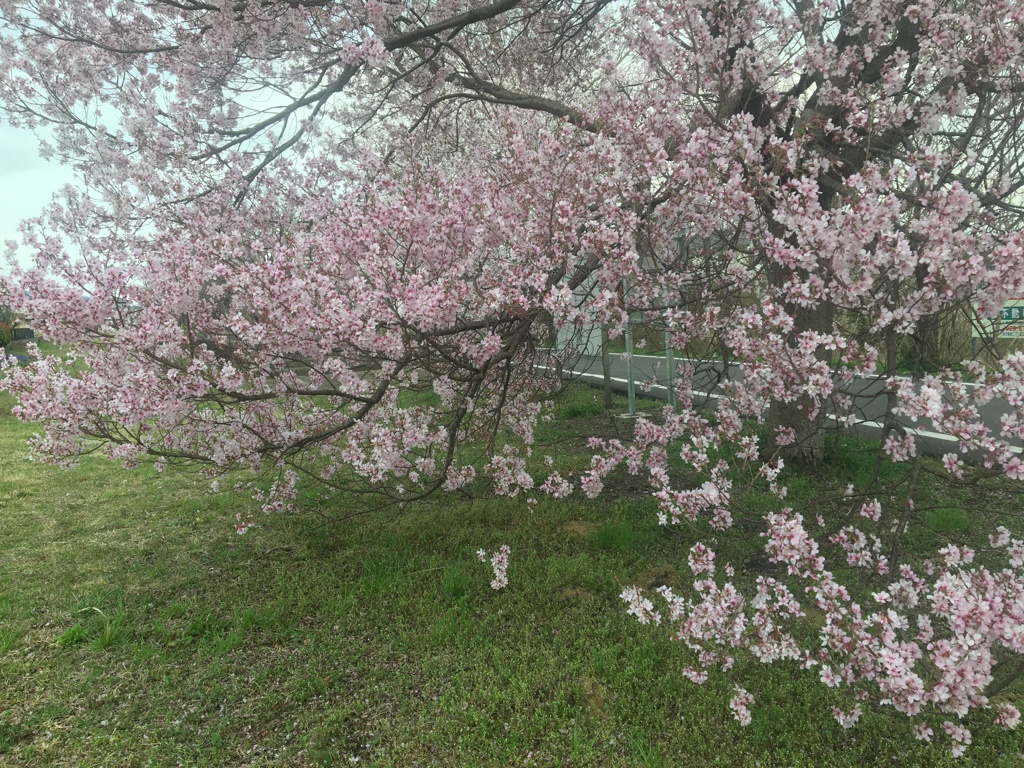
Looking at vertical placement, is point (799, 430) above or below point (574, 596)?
above

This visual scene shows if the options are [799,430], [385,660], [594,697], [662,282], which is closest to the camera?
[594,697]

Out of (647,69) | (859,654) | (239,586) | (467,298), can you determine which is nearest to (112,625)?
(239,586)

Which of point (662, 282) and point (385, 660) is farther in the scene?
point (662, 282)

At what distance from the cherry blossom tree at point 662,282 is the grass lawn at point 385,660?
33cm

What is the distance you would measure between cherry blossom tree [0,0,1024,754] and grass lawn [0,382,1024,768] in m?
0.33

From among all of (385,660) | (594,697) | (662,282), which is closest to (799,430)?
(662,282)

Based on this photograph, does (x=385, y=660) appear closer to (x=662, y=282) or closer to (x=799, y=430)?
(x=662, y=282)

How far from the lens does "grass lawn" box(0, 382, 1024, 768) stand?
2910mm

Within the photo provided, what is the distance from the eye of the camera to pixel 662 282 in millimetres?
4125

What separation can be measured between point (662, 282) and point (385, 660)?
9.81ft

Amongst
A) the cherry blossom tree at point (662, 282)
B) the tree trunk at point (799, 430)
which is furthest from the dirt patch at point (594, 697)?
the tree trunk at point (799, 430)

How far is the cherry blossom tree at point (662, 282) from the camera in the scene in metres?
2.81

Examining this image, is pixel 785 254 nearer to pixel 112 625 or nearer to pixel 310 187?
pixel 112 625

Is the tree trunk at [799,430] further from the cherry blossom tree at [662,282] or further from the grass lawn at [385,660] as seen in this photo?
the grass lawn at [385,660]
